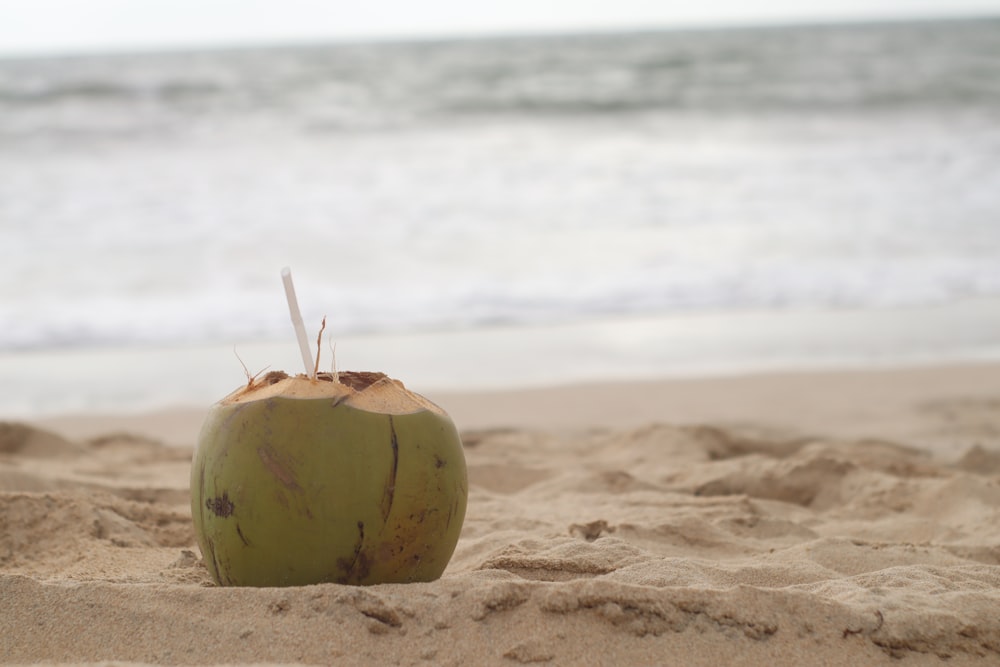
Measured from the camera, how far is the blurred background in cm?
520

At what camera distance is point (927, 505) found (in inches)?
106

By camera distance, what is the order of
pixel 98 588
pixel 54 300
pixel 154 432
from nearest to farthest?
pixel 98 588
pixel 154 432
pixel 54 300

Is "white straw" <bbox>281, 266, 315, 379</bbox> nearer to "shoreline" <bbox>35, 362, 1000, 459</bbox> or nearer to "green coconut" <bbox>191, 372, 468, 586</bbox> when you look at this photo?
"green coconut" <bbox>191, 372, 468, 586</bbox>

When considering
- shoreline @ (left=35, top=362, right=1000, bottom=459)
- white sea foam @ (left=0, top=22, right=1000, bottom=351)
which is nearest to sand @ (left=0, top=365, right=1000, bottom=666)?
shoreline @ (left=35, top=362, right=1000, bottom=459)

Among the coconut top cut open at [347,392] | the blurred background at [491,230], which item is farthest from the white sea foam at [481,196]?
the coconut top cut open at [347,392]

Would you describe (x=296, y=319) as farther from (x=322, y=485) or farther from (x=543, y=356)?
(x=543, y=356)

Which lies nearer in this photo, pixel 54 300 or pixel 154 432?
pixel 154 432

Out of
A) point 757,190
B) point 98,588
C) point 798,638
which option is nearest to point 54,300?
point 98,588

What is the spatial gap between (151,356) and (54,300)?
1336 millimetres

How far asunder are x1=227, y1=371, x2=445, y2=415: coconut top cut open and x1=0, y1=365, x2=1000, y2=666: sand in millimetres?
274

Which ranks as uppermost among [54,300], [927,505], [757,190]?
[757,190]

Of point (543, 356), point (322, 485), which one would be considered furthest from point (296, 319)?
point (543, 356)

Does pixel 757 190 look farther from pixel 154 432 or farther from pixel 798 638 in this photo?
pixel 798 638

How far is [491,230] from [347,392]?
6.70m
